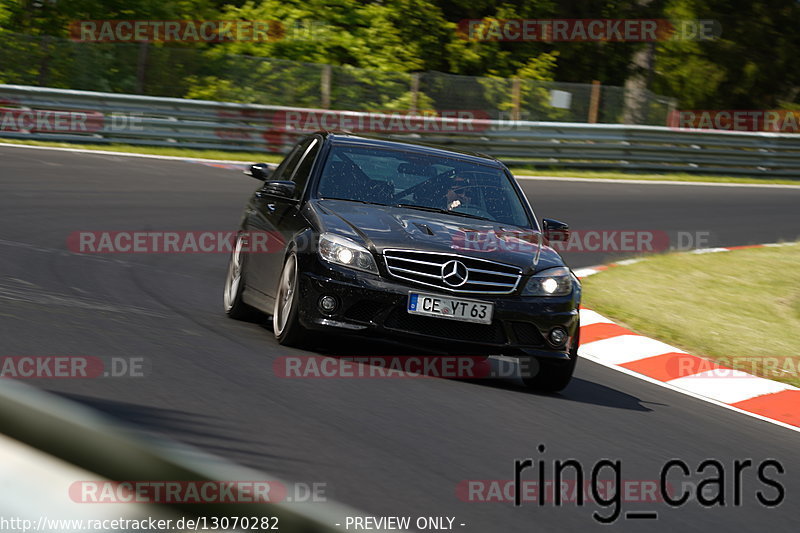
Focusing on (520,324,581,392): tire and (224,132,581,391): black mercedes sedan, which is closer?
(224,132,581,391): black mercedes sedan

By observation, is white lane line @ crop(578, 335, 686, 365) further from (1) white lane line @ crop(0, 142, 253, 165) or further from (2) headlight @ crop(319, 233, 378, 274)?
(1) white lane line @ crop(0, 142, 253, 165)

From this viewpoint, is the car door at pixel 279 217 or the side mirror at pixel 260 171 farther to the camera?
the side mirror at pixel 260 171

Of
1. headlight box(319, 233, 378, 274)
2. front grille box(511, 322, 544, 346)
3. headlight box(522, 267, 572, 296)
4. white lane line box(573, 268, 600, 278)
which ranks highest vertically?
headlight box(319, 233, 378, 274)

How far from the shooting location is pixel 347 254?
7617mm

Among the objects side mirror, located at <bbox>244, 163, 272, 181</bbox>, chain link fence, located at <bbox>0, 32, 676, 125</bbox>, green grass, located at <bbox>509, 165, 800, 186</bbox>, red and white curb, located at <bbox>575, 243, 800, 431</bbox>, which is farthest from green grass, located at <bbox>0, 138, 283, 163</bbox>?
red and white curb, located at <bbox>575, 243, 800, 431</bbox>

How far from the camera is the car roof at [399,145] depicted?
30.0ft

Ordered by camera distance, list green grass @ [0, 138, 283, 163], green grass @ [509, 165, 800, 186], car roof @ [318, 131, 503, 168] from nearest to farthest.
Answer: car roof @ [318, 131, 503, 168] → green grass @ [0, 138, 283, 163] → green grass @ [509, 165, 800, 186]

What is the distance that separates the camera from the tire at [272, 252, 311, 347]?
774cm

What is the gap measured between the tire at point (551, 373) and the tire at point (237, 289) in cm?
229

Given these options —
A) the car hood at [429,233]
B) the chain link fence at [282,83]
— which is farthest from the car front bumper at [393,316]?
the chain link fence at [282,83]

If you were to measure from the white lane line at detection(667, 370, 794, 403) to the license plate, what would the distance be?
239 cm

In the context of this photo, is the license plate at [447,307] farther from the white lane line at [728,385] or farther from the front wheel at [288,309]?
the white lane line at [728,385]

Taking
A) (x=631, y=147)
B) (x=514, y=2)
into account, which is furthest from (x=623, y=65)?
(x=631, y=147)

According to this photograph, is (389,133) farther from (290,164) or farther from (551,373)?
(551,373)
